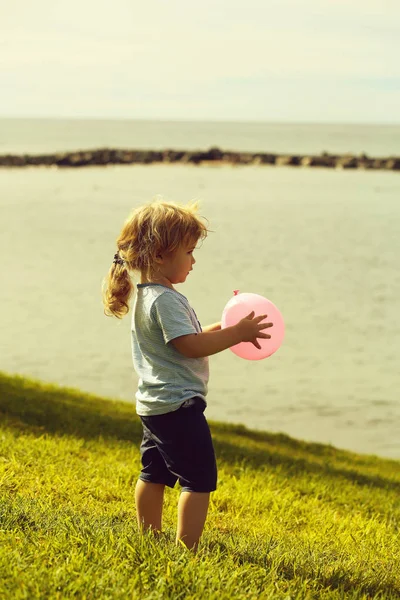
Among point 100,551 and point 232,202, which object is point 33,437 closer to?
point 100,551

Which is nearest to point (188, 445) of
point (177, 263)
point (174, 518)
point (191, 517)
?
point (191, 517)

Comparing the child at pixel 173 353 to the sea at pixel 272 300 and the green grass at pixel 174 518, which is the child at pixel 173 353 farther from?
the sea at pixel 272 300

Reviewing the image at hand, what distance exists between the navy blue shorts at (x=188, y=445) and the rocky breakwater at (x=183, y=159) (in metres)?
72.9

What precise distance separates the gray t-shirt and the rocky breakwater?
7277 centimetres

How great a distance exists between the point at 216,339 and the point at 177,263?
0.37 metres

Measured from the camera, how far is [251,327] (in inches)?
121

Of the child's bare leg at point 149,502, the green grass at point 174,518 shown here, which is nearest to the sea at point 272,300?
the green grass at point 174,518

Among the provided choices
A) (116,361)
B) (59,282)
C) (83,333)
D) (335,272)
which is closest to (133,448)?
(116,361)

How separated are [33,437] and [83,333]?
779cm

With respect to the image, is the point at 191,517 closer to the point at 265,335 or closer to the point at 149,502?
the point at 149,502

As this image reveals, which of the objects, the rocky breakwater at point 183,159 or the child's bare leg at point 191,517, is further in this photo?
the rocky breakwater at point 183,159

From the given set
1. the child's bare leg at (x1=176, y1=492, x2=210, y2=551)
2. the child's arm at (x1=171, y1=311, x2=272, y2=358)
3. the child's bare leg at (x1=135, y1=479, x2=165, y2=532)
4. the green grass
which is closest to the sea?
the green grass

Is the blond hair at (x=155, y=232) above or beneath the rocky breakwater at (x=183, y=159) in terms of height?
beneath

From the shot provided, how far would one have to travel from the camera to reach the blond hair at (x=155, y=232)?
3.15 m
